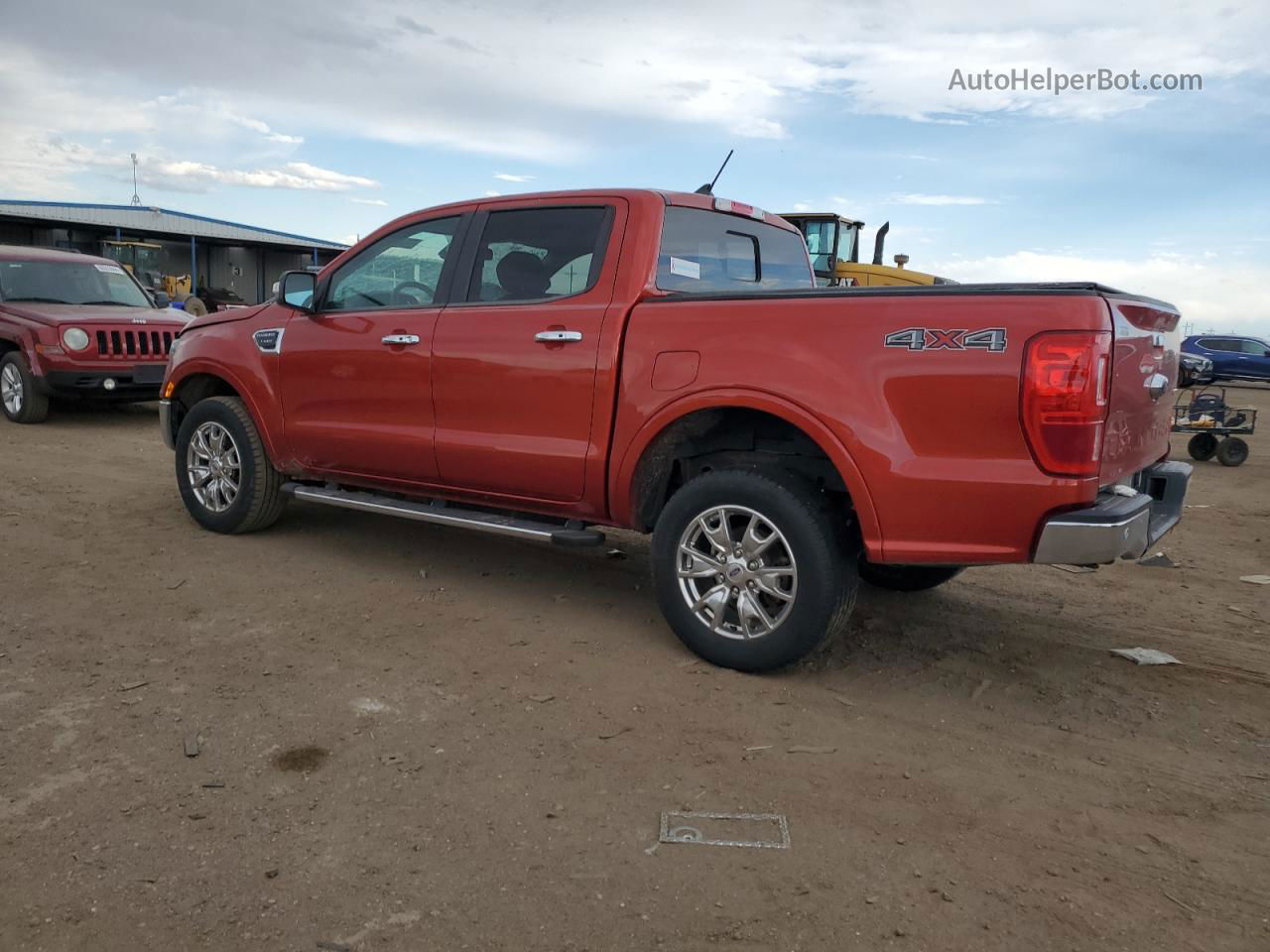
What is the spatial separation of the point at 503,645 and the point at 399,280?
7.01ft

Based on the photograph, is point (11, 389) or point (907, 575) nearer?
point (907, 575)

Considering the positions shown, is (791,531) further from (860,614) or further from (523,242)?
(523,242)

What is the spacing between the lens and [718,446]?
423 centimetres

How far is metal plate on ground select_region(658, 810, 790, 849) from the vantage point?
2756 mm

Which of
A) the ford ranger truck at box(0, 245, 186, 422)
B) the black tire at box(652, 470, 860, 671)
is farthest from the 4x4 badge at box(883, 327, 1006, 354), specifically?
the ford ranger truck at box(0, 245, 186, 422)

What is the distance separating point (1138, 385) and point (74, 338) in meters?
9.86

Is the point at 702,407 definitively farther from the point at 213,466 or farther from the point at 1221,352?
the point at 1221,352

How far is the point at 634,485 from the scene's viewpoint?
4305 millimetres

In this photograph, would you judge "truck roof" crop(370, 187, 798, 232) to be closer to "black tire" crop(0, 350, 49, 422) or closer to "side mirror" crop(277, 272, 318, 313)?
"side mirror" crop(277, 272, 318, 313)

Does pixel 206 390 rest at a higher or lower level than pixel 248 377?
lower

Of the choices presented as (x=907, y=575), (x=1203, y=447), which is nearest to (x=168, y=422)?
(x=907, y=575)

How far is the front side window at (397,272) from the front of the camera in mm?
5086

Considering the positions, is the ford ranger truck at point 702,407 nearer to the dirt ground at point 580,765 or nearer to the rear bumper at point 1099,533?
the rear bumper at point 1099,533

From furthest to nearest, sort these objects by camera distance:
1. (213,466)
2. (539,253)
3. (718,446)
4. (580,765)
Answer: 1. (213,466)
2. (539,253)
3. (718,446)
4. (580,765)
